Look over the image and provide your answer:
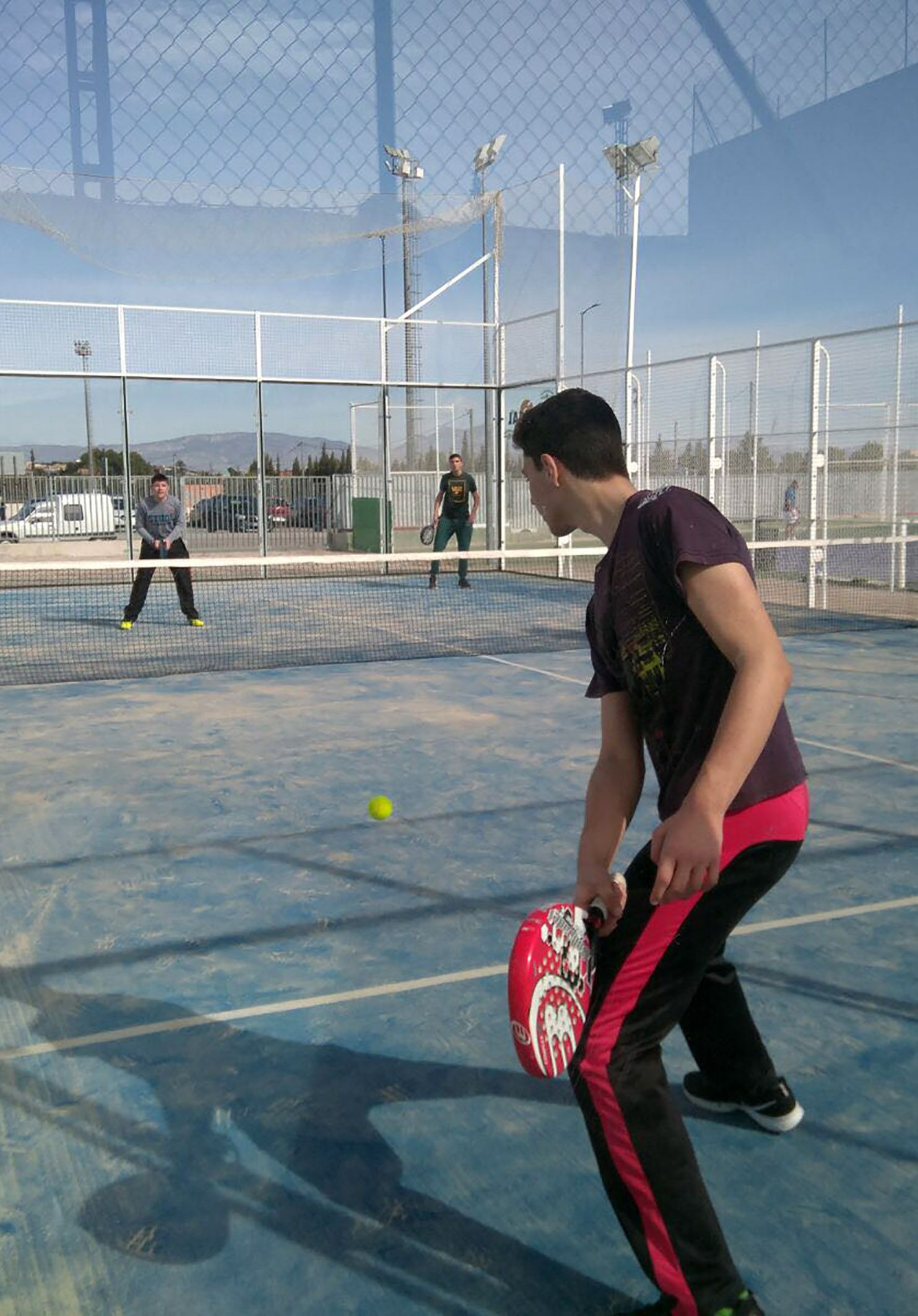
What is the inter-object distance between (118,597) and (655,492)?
57.1 ft

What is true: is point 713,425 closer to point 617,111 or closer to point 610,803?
point 617,111

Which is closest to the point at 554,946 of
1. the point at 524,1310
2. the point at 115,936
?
the point at 524,1310

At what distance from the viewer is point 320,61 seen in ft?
22.1

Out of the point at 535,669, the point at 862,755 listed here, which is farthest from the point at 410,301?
the point at 862,755

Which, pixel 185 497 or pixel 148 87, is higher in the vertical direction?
pixel 148 87

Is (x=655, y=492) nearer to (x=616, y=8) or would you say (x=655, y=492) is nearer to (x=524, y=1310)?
(x=524, y=1310)

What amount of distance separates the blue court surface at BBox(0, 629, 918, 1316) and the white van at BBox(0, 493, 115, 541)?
1985cm

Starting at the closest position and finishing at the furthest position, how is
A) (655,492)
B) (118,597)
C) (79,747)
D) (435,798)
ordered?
1. (655,492)
2. (435,798)
3. (79,747)
4. (118,597)

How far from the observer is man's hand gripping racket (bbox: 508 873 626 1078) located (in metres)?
2.12

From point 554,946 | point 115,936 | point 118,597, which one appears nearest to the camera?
point 554,946

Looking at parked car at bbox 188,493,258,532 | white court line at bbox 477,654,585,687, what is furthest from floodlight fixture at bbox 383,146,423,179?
parked car at bbox 188,493,258,532

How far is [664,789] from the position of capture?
2.48 metres

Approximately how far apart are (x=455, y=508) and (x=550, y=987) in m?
16.1

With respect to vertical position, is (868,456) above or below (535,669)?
above
